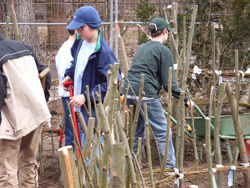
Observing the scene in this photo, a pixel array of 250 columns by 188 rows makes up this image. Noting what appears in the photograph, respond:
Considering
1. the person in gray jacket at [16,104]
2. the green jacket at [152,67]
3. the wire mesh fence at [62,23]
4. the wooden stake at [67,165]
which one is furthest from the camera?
the wire mesh fence at [62,23]

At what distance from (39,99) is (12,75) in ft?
0.94

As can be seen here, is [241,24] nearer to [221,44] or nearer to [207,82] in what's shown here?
[221,44]

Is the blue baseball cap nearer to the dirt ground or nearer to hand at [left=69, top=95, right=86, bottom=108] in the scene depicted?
hand at [left=69, top=95, right=86, bottom=108]

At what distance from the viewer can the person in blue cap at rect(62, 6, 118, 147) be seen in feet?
9.37

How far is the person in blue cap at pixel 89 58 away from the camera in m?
2.86

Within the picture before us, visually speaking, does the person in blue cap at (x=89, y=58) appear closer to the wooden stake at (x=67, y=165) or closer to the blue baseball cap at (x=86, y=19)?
the blue baseball cap at (x=86, y=19)

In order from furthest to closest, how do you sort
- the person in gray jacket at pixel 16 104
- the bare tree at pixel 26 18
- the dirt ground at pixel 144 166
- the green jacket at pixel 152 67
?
1. the bare tree at pixel 26 18
2. the dirt ground at pixel 144 166
3. the green jacket at pixel 152 67
4. the person in gray jacket at pixel 16 104

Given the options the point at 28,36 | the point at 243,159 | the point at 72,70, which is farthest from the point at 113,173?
the point at 28,36

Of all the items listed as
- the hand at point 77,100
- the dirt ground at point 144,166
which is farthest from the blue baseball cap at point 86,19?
the dirt ground at point 144,166

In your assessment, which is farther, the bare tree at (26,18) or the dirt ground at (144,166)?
the bare tree at (26,18)

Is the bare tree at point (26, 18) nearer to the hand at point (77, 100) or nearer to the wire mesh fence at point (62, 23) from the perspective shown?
the wire mesh fence at point (62, 23)

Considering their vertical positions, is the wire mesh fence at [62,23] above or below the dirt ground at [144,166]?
above

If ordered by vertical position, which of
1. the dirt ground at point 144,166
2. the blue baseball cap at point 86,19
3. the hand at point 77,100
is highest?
the blue baseball cap at point 86,19

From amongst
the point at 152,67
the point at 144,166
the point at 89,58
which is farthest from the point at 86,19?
the point at 144,166
